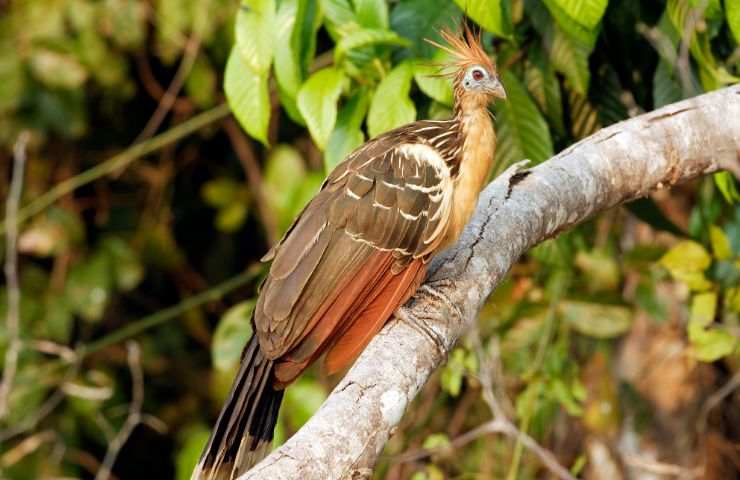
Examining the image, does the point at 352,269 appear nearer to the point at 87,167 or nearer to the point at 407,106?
the point at 407,106

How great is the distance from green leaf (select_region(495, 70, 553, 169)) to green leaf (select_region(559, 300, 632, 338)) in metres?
0.86

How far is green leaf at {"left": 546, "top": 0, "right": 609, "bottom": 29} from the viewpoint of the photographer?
2.59 meters

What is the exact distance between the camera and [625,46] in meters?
3.21

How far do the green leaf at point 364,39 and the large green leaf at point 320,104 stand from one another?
9cm

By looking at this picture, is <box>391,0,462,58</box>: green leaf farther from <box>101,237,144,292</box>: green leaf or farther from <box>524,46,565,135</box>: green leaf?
<box>101,237,144,292</box>: green leaf

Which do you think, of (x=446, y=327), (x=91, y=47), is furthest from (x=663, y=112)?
(x=91, y=47)

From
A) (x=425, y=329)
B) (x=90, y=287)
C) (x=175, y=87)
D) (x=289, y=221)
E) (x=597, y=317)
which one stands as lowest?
(x=425, y=329)

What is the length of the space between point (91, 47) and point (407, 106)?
2.54 metres

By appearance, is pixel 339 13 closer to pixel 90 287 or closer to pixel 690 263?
pixel 690 263

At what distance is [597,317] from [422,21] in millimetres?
1297

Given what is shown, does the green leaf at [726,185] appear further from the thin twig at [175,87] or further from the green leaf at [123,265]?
the green leaf at [123,265]

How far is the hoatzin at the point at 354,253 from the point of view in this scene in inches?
104

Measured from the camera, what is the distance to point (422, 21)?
3059mm

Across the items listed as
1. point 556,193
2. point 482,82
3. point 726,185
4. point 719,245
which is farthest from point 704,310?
point 482,82
